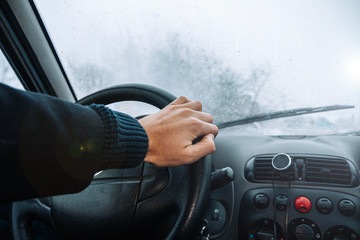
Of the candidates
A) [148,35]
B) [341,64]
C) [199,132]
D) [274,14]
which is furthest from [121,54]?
[341,64]

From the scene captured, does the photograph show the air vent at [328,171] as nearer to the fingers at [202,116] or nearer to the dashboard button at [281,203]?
the dashboard button at [281,203]

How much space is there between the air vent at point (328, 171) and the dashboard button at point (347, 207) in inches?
3.2

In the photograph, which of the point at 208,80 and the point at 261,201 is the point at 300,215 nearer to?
the point at 261,201

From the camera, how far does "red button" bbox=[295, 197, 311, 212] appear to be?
3.74ft

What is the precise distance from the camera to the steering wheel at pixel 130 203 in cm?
99

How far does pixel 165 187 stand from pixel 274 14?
0.85 metres

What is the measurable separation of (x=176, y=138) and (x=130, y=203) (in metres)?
0.36

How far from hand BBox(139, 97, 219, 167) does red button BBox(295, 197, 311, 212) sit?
50cm

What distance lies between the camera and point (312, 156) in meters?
1.23

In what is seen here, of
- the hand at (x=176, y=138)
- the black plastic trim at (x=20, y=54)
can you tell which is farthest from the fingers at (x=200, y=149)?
the black plastic trim at (x=20, y=54)

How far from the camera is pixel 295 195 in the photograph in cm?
117

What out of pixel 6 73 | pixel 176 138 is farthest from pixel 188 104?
pixel 6 73

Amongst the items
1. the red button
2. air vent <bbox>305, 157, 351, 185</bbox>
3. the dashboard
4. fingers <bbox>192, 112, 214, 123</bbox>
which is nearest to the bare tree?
A: the dashboard

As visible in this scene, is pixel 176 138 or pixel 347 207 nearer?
pixel 176 138
